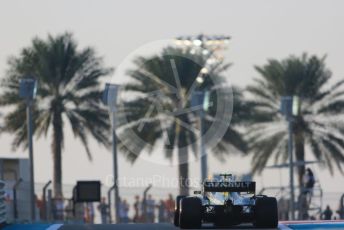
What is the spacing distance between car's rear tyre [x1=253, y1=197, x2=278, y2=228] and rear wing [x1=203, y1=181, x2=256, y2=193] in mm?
500

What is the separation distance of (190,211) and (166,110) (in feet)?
114

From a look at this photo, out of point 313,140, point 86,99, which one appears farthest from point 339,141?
point 86,99

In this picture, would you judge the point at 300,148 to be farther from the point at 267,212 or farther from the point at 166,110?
the point at 267,212

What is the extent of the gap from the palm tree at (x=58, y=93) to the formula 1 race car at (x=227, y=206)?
1246 inches

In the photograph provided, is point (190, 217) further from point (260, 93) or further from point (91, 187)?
point (260, 93)

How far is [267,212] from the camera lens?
2438 centimetres

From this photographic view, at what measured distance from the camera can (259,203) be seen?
80.1ft

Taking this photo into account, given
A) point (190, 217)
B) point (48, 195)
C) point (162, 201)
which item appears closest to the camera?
point (190, 217)

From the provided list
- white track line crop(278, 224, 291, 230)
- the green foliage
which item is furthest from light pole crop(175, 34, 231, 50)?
white track line crop(278, 224, 291, 230)

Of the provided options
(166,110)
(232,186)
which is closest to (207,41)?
(166,110)

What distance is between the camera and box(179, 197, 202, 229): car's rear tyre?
2427 centimetres

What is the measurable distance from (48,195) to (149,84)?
21330mm

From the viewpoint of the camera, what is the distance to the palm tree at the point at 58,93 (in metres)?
56.8

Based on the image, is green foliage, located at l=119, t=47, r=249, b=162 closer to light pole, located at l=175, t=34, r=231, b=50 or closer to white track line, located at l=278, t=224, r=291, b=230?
light pole, located at l=175, t=34, r=231, b=50
